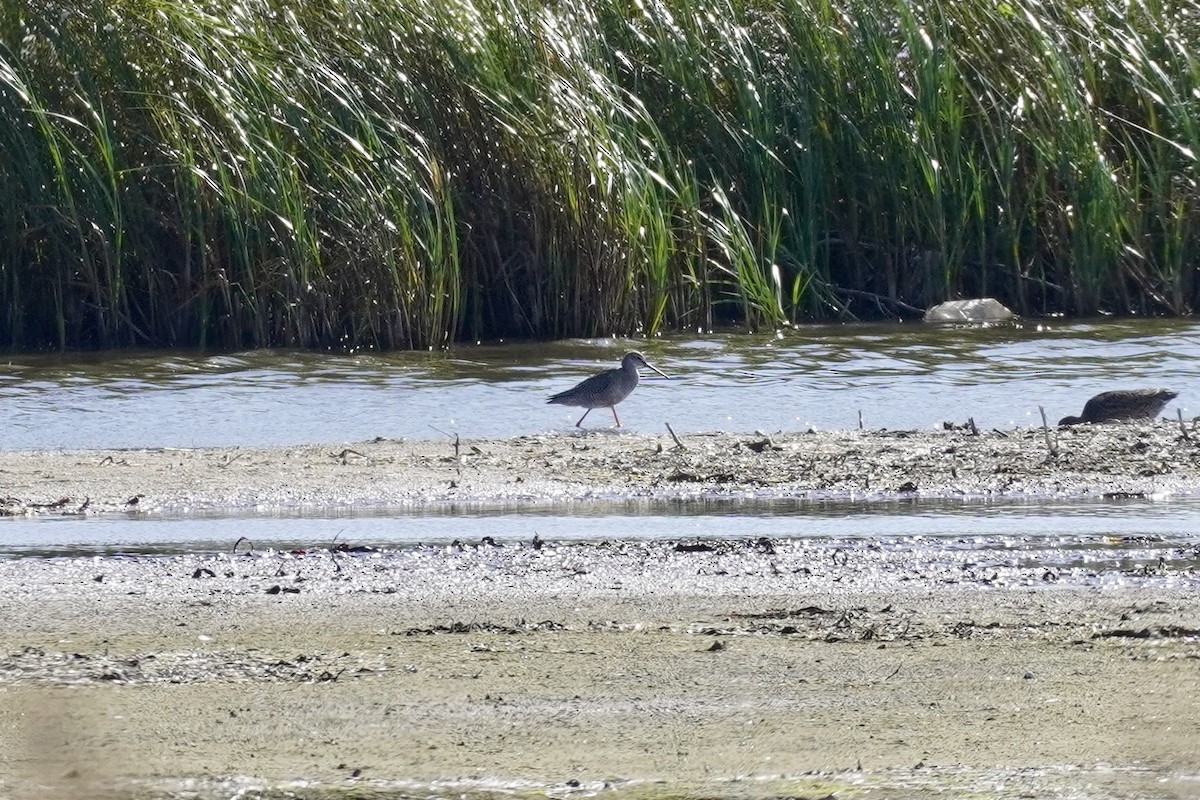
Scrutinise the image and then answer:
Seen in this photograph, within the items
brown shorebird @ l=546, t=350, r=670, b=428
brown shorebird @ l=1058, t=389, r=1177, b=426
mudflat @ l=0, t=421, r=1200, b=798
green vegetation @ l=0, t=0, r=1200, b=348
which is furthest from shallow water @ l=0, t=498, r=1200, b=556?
green vegetation @ l=0, t=0, r=1200, b=348

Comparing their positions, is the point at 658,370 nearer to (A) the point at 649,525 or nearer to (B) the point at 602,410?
(B) the point at 602,410

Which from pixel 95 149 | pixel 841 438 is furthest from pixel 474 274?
pixel 841 438

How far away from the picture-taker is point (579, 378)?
11047mm

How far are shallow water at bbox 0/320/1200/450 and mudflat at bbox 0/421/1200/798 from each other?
2.84 m

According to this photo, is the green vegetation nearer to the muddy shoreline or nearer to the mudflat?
the muddy shoreline

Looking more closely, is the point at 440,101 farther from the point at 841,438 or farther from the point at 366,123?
the point at 841,438

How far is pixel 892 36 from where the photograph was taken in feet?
44.2

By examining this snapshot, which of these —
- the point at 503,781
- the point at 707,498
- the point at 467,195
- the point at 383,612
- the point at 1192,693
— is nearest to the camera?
the point at 503,781

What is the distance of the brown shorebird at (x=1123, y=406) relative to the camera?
30.0 ft

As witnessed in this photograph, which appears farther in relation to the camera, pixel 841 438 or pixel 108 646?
pixel 841 438

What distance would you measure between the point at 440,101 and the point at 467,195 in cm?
66

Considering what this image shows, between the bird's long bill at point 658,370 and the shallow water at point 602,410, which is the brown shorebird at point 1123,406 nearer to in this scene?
the shallow water at point 602,410

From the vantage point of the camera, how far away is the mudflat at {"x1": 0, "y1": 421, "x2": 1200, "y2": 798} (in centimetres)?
339

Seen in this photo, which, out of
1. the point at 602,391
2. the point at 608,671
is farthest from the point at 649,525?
the point at 602,391
